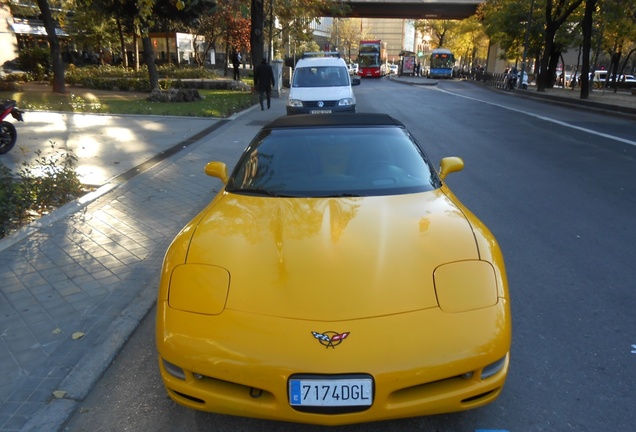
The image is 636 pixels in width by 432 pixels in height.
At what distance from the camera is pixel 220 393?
234 centimetres

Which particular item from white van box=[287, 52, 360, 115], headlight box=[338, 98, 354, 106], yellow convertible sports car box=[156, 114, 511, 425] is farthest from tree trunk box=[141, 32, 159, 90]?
yellow convertible sports car box=[156, 114, 511, 425]

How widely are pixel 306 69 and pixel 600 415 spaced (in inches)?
560

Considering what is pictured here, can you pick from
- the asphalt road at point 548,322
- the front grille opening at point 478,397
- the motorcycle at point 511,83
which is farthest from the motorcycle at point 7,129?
the motorcycle at point 511,83

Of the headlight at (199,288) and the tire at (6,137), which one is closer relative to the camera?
the headlight at (199,288)

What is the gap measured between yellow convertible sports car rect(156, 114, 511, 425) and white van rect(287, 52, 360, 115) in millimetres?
10916

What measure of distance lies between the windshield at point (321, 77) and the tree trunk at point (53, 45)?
424 inches

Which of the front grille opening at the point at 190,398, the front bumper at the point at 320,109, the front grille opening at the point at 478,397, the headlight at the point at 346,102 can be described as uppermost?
the headlight at the point at 346,102

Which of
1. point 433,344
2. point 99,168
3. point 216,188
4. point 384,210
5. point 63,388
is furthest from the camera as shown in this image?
point 99,168

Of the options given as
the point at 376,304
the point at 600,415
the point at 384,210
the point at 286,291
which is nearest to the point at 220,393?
the point at 286,291

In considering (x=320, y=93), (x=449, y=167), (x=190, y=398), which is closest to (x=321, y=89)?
(x=320, y=93)

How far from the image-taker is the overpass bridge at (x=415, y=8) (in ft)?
165

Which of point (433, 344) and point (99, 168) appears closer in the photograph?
point (433, 344)

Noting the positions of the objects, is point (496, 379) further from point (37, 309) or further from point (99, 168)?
point (99, 168)

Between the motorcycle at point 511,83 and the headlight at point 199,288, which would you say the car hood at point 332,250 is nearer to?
the headlight at point 199,288
